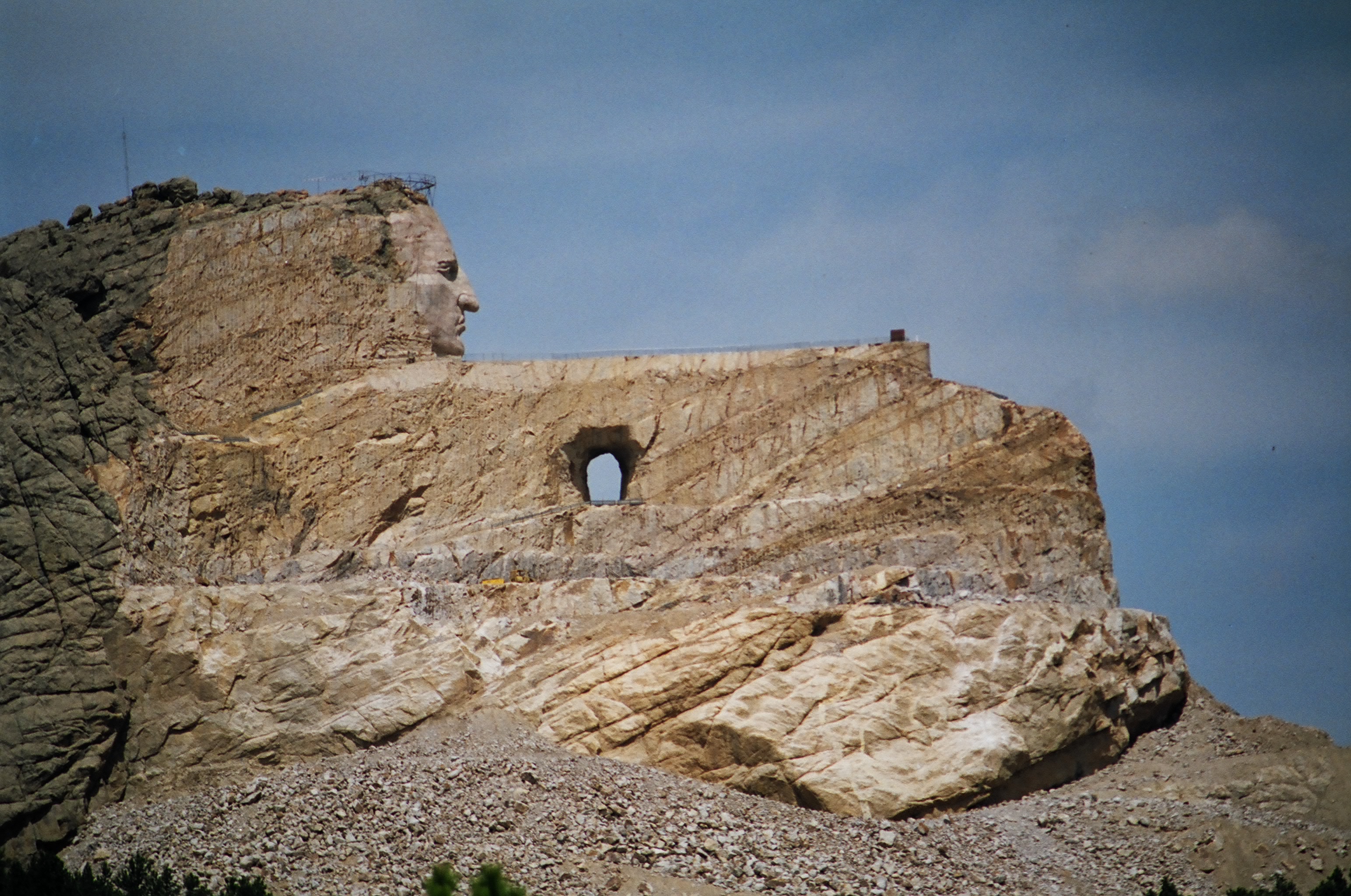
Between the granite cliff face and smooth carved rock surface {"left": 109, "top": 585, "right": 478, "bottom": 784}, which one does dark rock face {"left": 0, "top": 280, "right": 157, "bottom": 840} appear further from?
smooth carved rock surface {"left": 109, "top": 585, "right": 478, "bottom": 784}

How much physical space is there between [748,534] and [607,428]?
413cm

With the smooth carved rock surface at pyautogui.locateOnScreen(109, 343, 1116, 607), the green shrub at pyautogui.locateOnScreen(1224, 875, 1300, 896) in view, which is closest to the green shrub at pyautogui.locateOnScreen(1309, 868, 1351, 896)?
the green shrub at pyautogui.locateOnScreen(1224, 875, 1300, 896)

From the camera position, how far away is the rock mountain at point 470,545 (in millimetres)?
40781

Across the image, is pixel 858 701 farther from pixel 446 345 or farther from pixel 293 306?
pixel 293 306

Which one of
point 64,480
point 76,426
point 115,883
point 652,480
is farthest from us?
point 652,480

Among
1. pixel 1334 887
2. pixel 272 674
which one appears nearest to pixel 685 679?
pixel 272 674

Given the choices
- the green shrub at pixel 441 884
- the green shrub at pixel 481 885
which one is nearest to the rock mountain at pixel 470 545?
the green shrub at pixel 481 885

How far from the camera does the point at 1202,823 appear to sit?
39.0 meters

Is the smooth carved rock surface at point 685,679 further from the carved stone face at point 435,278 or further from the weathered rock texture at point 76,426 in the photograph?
the carved stone face at point 435,278

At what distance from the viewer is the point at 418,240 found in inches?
1898

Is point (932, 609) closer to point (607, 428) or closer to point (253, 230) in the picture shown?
point (607, 428)

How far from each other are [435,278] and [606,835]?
15.3 meters

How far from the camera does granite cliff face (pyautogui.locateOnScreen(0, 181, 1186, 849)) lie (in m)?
40.8

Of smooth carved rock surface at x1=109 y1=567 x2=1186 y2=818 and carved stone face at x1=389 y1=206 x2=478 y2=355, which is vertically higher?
carved stone face at x1=389 y1=206 x2=478 y2=355
